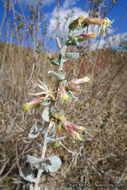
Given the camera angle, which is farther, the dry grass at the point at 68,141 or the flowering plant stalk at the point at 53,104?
the dry grass at the point at 68,141

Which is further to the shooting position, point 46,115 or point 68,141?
point 68,141

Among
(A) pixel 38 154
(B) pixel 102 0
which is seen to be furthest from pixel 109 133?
(B) pixel 102 0

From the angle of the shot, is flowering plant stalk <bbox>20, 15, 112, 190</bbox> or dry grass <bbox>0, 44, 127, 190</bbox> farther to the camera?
dry grass <bbox>0, 44, 127, 190</bbox>

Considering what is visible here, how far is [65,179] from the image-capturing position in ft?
4.26

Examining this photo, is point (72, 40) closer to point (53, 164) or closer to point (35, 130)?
point (35, 130)

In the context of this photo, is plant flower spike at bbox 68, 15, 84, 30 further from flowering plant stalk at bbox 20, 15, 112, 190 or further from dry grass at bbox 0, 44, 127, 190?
dry grass at bbox 0, 44, 127, 190

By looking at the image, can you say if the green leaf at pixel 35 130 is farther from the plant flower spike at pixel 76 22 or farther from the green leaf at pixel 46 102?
the plant flower spike at pixel 76 22

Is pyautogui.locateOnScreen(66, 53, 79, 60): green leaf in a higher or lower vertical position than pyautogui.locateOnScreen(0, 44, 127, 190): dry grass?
higher

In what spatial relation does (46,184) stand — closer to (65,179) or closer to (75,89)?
(65,179)

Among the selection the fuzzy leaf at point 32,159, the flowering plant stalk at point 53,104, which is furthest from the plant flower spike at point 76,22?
the fuzzy leaf at point 32,159

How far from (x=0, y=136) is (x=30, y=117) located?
33cm

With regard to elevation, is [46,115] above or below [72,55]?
below

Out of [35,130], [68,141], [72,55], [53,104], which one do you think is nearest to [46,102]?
[53,104]

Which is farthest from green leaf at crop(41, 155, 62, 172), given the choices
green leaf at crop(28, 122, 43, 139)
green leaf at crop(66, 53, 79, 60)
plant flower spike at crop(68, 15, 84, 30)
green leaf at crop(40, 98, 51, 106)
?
plant flower spike at crop(68, 15, 84, 30)
